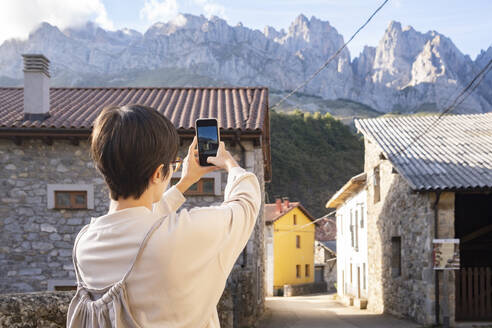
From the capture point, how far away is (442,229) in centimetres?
1173

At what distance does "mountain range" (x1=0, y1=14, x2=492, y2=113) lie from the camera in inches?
4149

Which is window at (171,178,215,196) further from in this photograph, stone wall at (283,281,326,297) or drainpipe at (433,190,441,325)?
stone wall at (283,281,326,297)

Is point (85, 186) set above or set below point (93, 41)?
below

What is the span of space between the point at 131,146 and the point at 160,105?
11.9m

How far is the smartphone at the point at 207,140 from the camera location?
1.68 meters

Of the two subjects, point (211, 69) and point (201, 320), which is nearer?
point (201, 320)

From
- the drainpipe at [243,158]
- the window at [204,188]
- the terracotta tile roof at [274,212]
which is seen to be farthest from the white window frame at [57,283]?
the terracotta tile roof at [274,212]

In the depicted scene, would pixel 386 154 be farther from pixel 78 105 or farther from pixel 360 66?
pixel 360 66

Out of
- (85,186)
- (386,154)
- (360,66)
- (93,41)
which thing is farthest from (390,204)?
(93,41)

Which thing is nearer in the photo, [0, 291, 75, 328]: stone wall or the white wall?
[0, 291, 75, 328]: stone wall

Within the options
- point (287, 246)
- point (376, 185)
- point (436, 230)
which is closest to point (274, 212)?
point (287, 246)

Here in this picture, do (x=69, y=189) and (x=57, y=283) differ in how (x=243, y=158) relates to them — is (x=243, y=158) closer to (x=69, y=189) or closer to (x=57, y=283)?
(x=69, y=189)

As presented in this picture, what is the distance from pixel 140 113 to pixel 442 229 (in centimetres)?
1128

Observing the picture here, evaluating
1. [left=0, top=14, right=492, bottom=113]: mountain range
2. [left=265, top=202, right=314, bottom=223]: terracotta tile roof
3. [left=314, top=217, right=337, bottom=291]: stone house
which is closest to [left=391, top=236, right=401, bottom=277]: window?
[left=265, top=202, right=314, bottom=223]: terracotta tile roof
